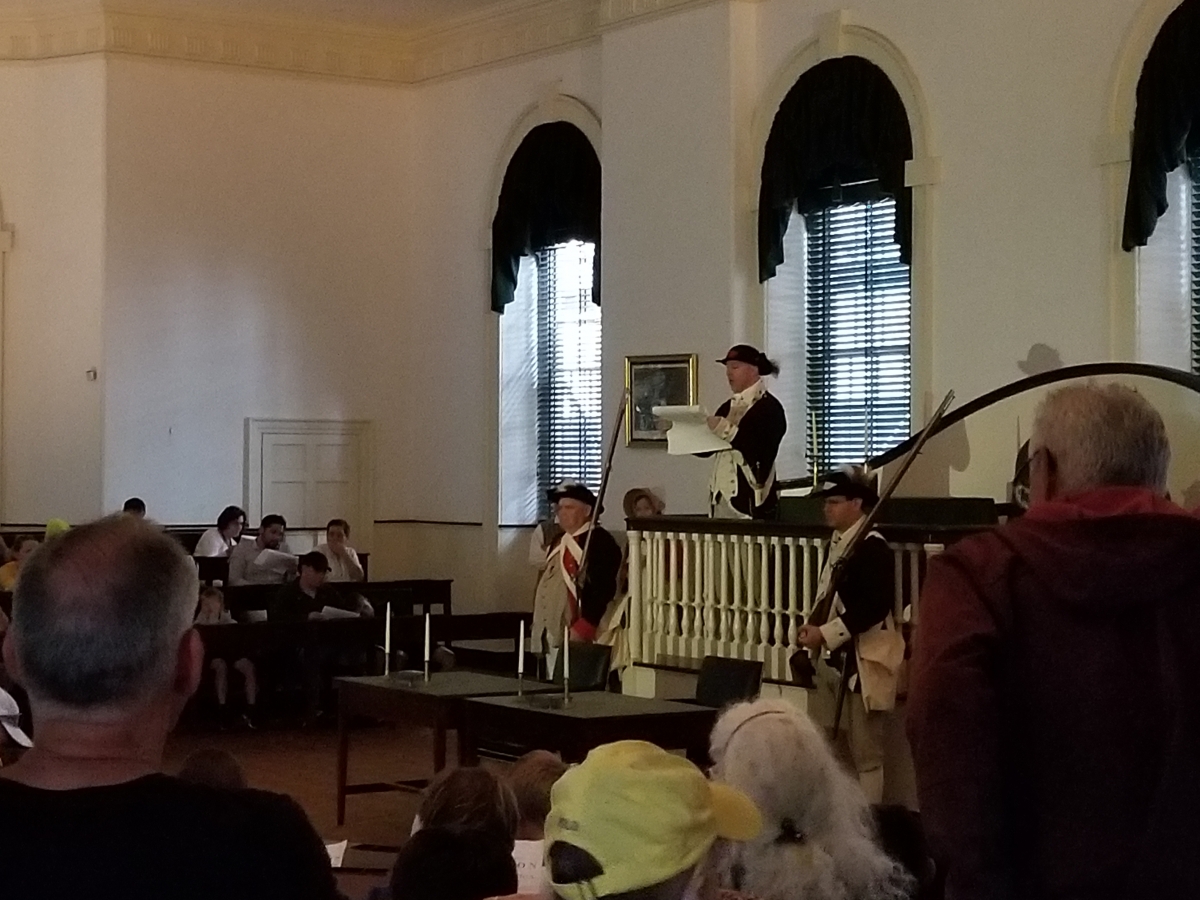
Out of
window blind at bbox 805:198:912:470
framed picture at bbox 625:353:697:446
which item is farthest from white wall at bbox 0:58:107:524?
window blind at bbox 805:198:912:470

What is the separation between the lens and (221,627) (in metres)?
11.5

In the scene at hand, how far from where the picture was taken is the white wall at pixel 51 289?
573 inches

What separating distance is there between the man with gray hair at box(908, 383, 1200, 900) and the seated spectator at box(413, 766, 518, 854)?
1180 mm

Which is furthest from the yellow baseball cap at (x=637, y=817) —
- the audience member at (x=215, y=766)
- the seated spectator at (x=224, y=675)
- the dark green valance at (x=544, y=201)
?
the dark green valance at (x=544, y=201)

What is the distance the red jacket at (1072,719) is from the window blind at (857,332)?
8512 mm

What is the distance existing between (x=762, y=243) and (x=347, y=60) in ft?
17.4

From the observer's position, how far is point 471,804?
3.65 meters

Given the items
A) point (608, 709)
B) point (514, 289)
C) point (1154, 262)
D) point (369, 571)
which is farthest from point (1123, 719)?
point (369, 571)

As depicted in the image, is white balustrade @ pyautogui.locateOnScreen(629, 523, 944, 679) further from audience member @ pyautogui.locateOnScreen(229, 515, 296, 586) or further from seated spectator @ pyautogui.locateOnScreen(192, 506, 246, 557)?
seated spectator @ pyautogui.locateOnScreen(192, 506, 246, 557)

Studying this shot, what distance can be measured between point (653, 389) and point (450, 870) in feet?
31.4

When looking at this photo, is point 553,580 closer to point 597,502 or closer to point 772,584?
point 597,502

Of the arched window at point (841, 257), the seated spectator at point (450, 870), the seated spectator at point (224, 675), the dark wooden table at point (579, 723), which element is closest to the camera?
the seated spectator at point (450, 870)

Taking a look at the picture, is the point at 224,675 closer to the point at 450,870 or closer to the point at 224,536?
the point at 224,536

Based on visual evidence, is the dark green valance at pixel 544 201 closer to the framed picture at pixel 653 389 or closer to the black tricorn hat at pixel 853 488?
the framed picture at pixel 653 389
